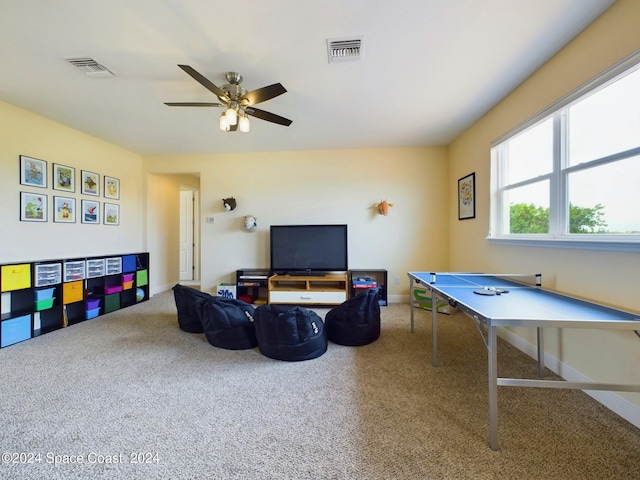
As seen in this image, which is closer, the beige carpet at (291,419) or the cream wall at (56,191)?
the beige carpet at (291,419)

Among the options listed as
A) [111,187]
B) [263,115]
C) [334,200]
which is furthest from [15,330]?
[334,200]

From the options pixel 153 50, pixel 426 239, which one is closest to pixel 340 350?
pixel 426 239

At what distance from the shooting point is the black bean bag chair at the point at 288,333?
2.01 m

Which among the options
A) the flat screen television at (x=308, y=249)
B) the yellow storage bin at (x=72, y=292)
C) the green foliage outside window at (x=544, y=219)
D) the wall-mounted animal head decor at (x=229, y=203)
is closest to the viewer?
the green foliage outside window at (x=544, y=219)

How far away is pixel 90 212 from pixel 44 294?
1257 millimetres

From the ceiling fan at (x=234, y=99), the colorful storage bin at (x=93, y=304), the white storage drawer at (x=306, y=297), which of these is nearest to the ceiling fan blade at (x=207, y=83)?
the ceiling fan at (x=234, y=99)

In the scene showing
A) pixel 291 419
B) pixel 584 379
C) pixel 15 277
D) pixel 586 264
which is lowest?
pixel 291 419

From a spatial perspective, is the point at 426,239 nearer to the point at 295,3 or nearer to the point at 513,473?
the point at 513,473

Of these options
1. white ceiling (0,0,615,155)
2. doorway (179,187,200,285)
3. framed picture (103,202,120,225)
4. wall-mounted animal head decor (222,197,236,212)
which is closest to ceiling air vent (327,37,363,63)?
white ceiling (0,0,615,155)

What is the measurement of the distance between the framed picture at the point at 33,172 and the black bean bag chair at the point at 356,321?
381 centimetres

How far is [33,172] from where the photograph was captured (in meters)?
2.78

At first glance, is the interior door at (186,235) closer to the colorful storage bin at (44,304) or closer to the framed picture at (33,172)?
the framed picture at (33,172)

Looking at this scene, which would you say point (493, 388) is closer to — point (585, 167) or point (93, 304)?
point (585, 167)

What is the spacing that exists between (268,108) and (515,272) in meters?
3.11
